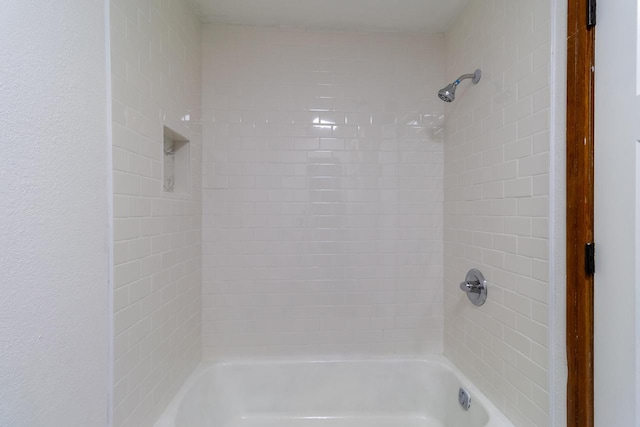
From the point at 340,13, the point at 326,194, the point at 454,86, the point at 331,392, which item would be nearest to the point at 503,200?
the point at 454,86

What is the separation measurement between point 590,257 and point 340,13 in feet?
5.24

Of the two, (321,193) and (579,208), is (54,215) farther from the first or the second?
(579,208)

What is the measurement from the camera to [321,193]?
1.96 metres

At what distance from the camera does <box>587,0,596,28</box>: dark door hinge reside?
993 mm

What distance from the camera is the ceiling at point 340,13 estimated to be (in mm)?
1714

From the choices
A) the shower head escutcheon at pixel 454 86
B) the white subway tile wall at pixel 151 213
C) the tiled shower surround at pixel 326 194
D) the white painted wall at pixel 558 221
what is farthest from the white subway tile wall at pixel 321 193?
the white painted wall at pixel 558 221

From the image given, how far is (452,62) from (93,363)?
210 centimetres

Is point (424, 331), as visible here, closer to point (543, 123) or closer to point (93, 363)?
point (543, 123)

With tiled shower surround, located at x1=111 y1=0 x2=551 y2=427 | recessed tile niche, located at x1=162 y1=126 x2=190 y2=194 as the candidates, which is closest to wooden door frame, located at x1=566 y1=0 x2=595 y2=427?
Answer: tiled shower surround, located at x1=111 y1=0 x2=551 y2=427

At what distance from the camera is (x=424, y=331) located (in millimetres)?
1989

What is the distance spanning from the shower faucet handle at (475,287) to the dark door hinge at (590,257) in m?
0.55

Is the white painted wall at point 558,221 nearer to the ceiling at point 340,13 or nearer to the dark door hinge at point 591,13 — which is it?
the dark door hinge at point 591,13

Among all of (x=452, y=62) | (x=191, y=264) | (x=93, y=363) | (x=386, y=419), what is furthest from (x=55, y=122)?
(x=386, y=419)

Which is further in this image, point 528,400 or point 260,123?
point 260,123
